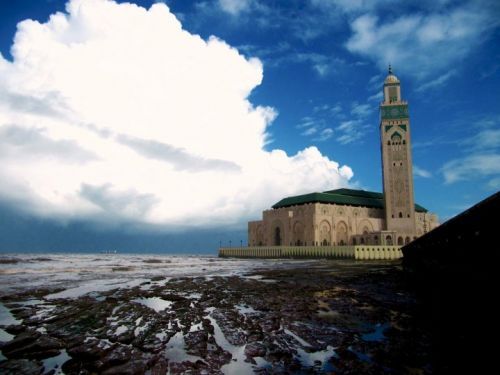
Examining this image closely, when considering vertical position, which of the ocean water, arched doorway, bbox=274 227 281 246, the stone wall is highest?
arched doorway, bbox=274 227 281 246

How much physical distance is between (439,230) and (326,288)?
649 centimetres

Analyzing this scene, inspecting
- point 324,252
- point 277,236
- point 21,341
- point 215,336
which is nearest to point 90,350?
point 21,341

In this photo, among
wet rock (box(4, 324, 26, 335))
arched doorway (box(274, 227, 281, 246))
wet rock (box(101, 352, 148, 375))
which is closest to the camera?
wet rock (box(101, 352, 148, 375))

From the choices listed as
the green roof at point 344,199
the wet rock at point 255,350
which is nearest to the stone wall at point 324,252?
the green roof at point 344,199

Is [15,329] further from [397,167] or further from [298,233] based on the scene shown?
[397,167]

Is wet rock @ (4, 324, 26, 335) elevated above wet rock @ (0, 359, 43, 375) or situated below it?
below

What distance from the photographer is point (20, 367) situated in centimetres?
614

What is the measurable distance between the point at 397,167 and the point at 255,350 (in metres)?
79.0

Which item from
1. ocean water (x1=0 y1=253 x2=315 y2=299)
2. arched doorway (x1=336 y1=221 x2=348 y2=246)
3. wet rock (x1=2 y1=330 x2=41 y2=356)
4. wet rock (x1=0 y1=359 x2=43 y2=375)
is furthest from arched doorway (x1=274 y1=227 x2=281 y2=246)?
wet rock (x1=0 y1=359 x2=43 y2=375)

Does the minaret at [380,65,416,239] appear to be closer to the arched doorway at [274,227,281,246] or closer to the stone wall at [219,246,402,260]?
the stone wall at [219,246,402,260]

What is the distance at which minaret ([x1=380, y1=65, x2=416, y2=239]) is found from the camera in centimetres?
7731

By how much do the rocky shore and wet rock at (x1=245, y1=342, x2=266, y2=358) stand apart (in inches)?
0.8

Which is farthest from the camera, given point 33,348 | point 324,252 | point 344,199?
point 344,199

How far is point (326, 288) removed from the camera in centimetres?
1775
